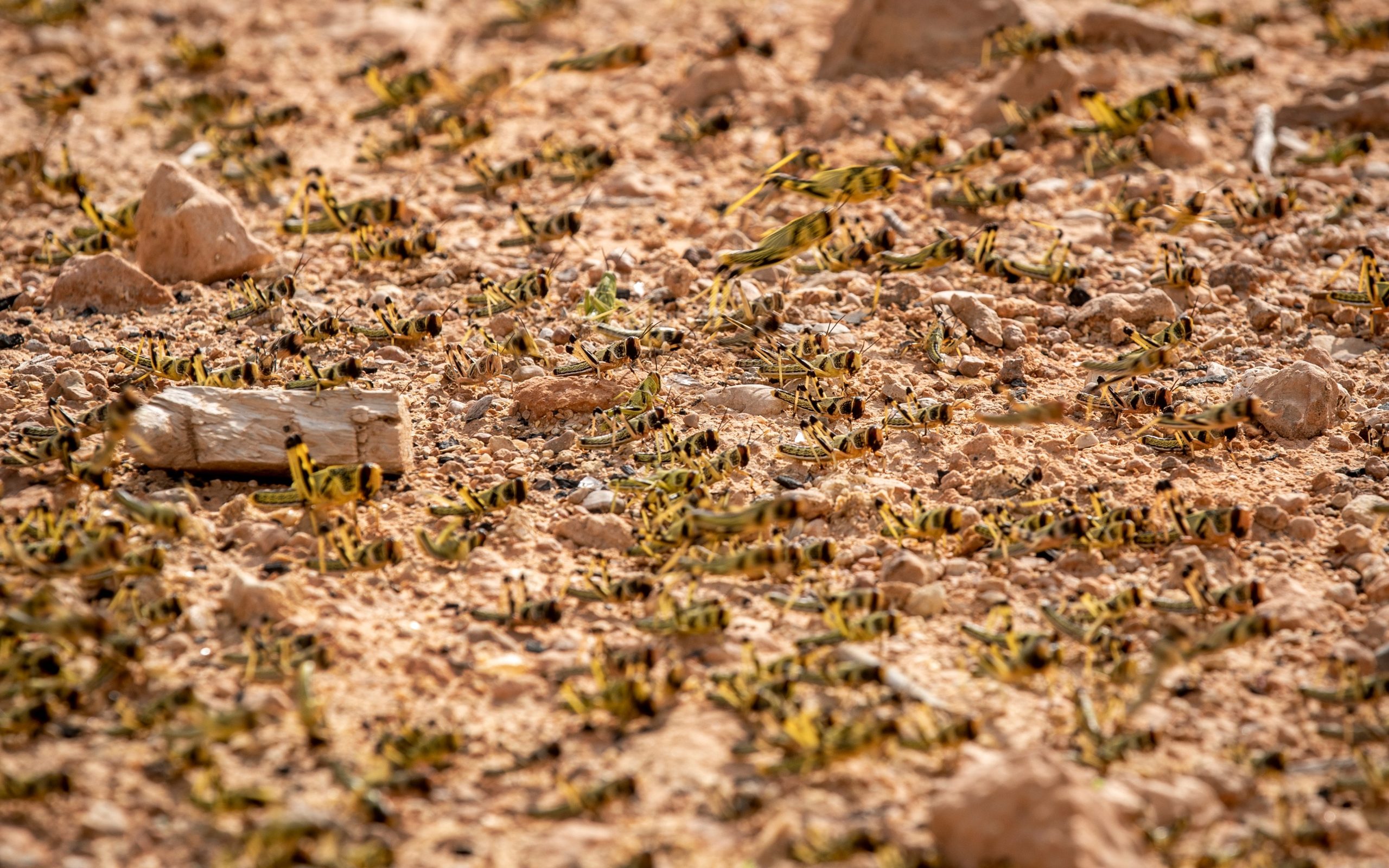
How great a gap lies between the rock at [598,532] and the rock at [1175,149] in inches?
247

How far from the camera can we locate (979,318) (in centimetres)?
782

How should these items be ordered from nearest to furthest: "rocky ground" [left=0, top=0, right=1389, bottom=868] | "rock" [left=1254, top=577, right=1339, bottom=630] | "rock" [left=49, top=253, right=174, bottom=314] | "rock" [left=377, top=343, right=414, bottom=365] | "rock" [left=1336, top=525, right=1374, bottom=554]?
"rocky ground" [left=0, top=0, right=1389, bottom=868] → "rock" [left=1254, top=577, right=1339, bottom=630] → "rock" [left=1336, top=525, right=1374, bottom=554] → "rock" [left=377, top=343, right=414, bottom=365] → "rock" [left=49, top=253, right=174, bottom=314]

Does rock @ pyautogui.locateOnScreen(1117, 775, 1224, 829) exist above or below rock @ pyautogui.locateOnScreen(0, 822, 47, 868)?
below

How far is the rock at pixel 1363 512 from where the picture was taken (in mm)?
6188

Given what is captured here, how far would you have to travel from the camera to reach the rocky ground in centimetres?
452

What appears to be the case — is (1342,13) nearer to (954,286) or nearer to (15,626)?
(954,286)

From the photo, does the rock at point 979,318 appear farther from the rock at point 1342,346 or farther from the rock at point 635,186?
the rock at point 635,186

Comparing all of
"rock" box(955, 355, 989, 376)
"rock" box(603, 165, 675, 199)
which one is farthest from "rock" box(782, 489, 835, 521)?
"rock" box(603, 165, 675, 199)

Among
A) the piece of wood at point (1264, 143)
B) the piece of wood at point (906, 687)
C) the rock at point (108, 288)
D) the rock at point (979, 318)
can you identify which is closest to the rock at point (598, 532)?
the piece of wood at point (906, 687)

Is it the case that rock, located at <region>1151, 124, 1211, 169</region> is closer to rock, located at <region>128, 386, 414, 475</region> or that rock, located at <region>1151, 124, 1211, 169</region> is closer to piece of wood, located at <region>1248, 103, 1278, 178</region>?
piece of wood, located at <region>1248, 103, 1278, 178</region>

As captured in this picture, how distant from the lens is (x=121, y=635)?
5.14 m

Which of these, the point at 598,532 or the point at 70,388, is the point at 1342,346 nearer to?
the point at 598,532

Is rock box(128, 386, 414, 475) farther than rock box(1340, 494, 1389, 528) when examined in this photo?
Yes

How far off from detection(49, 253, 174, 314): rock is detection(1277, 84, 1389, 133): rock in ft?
31.1
